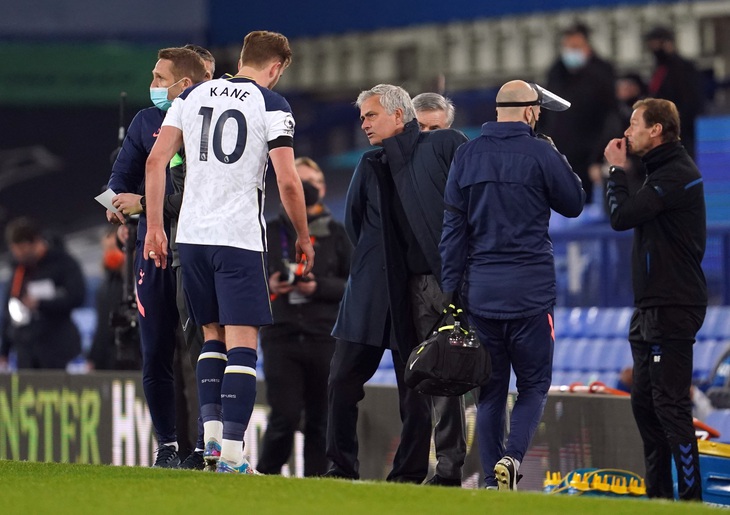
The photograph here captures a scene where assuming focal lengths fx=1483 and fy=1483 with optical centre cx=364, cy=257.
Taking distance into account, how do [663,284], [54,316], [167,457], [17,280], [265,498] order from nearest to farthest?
[265,498] → [167,457] → [663,284] → [54,316] → [17,280]

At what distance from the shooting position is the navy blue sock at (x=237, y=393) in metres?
6.09

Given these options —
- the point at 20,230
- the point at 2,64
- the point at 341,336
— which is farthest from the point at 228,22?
the point at 341,336

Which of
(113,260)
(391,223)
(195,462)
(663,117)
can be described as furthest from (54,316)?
(663,117)

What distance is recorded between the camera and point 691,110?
43.1 ft

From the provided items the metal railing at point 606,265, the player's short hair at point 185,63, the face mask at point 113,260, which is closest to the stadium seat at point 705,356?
the metal railing at point 606,265

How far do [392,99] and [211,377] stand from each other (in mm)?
1563

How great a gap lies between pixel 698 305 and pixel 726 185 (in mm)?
6359

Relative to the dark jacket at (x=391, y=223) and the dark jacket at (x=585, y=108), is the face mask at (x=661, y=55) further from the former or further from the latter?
the dark jacket at (x=391, y=223)

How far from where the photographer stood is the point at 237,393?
6.11m

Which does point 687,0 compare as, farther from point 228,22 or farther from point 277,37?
point 277,37

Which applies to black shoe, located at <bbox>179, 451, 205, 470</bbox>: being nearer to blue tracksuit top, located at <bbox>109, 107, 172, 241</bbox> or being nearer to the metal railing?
blue tracksuit top, located at <bbox>109, 107, 172, 241</bbox>

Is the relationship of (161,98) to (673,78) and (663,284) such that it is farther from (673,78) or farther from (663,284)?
(673,78)

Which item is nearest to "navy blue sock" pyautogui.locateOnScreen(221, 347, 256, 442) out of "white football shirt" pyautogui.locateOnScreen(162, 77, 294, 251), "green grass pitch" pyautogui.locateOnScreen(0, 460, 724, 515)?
"green grass pitch" pyautogui.locateOnScreen(0, 460, 724, 515)

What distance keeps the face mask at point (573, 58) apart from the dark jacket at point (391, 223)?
6.92 m
